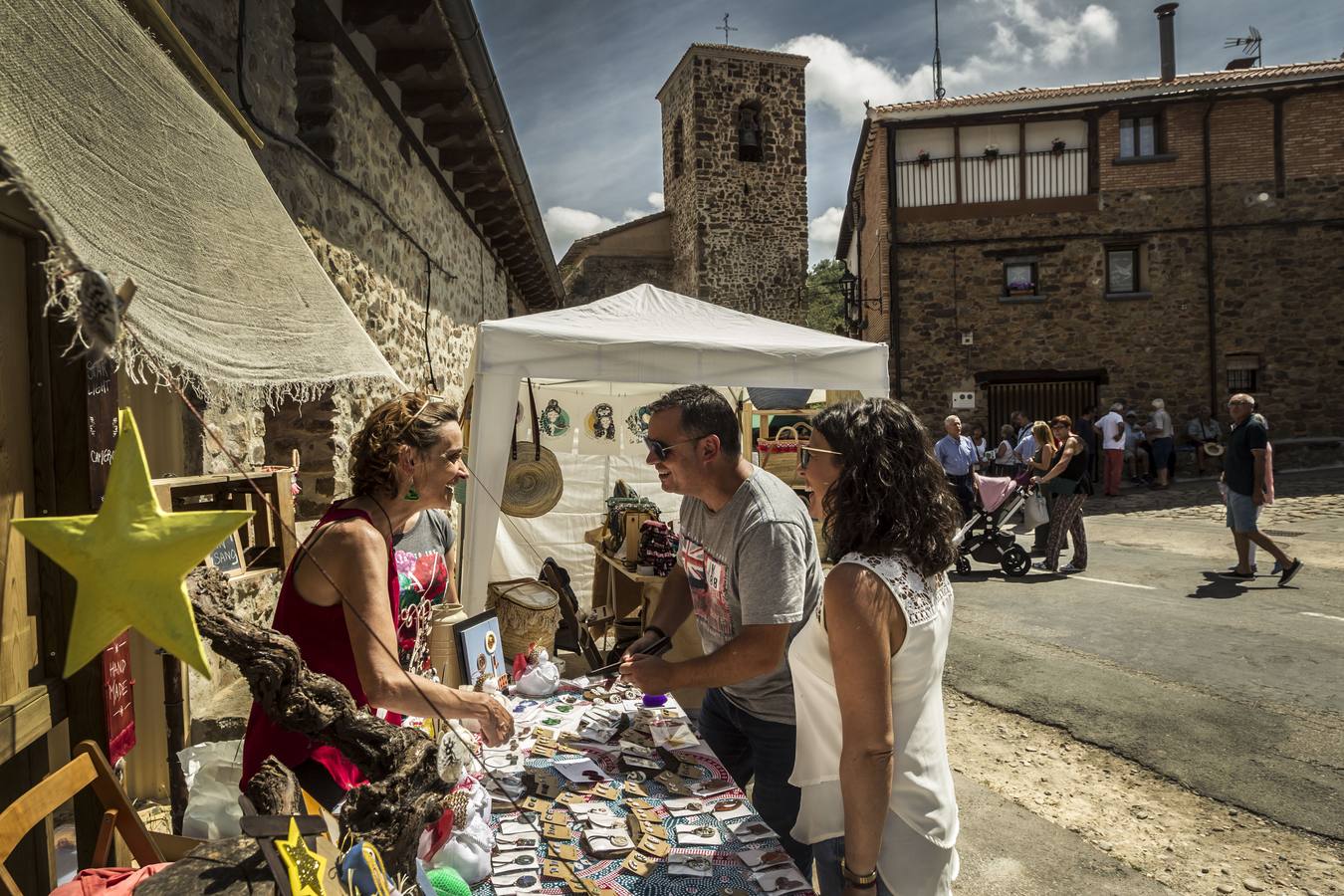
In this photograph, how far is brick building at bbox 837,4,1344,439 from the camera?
15867 millimetres

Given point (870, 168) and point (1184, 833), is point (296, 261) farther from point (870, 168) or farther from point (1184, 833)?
point (870, 168)

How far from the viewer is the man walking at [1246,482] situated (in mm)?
7062

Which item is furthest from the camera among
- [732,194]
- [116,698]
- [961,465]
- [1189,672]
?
[732,194]

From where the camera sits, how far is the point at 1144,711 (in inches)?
169

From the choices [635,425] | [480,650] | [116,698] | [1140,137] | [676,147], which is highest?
[676,147]

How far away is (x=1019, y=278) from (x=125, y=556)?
59.4ft

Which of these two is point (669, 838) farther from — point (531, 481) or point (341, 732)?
point (531, 481)

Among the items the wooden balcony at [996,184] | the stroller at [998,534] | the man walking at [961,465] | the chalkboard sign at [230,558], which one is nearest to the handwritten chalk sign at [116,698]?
the chalkboard sign at [230,558]

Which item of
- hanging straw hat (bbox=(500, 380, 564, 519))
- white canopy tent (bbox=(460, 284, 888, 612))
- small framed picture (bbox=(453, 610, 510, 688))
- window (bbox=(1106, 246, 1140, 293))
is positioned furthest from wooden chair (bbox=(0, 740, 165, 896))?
window (bbox=(1106, 246, 1140, 293))

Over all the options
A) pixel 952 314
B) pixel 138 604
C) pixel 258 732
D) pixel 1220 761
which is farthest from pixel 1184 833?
pixel 952 314

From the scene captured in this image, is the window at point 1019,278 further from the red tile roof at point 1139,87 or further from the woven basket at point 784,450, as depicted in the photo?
the woven basket at point 784,450

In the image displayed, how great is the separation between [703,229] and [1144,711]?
18.9 m

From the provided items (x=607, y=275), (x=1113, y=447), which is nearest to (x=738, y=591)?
(x=1113, y=447)

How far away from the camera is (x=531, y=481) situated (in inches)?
244
